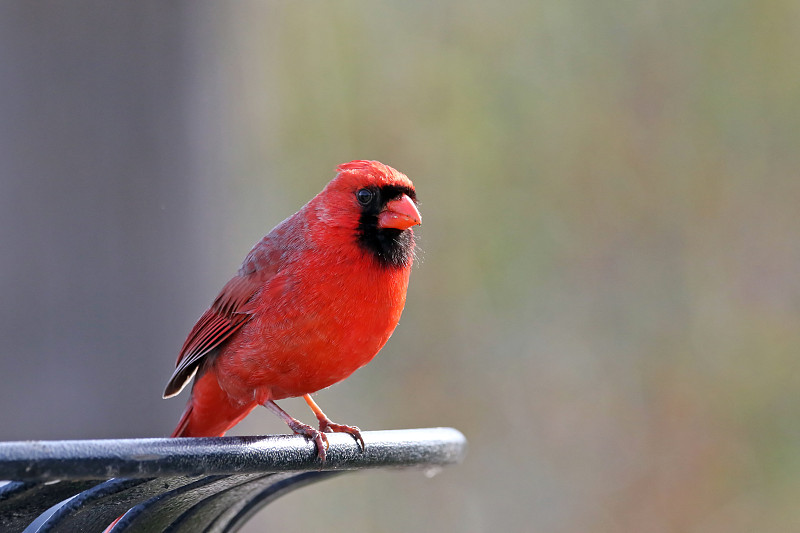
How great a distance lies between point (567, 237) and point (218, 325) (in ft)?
12.7

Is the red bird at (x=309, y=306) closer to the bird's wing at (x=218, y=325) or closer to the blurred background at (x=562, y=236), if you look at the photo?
the bird's wing at (x=218, y=325)

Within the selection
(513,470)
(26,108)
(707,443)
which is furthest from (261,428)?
(707,443)

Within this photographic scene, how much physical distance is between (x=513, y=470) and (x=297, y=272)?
144 inches

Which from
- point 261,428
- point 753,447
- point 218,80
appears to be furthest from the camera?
point 753,447

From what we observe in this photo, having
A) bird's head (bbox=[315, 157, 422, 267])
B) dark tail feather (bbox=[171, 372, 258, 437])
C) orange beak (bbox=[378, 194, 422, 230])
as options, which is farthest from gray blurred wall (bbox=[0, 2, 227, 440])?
orange beak (bbox=[378, 194, 422, 230])

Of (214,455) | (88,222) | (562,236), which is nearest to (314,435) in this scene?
(214,455)

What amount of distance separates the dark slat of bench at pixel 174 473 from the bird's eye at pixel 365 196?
687mm

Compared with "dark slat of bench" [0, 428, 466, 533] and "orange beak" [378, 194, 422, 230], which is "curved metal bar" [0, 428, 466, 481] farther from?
"orange beak" [378, 194, 422, 230]

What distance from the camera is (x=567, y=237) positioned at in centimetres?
599

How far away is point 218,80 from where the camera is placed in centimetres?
413

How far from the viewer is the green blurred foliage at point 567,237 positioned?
5.46 m

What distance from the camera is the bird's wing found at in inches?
95.3

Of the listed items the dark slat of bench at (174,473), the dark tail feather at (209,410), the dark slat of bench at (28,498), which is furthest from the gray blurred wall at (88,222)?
the dark slat of bench at (28,498)

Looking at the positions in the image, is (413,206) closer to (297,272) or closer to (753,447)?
(297,272)
